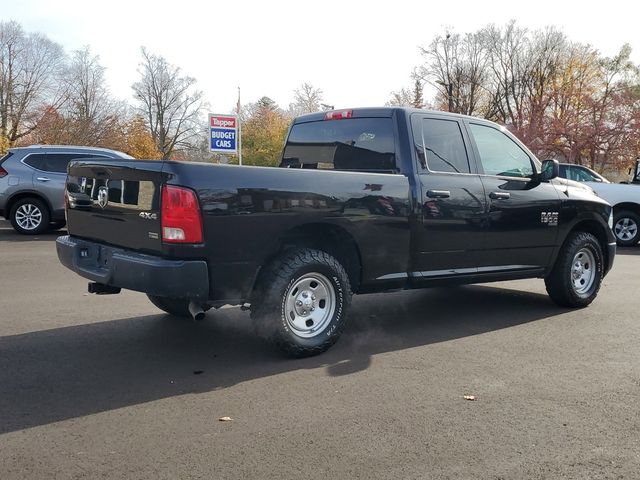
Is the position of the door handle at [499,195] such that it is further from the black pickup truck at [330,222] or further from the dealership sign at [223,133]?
the dealership sign at [223,133]

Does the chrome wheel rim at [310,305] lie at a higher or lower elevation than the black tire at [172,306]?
higher

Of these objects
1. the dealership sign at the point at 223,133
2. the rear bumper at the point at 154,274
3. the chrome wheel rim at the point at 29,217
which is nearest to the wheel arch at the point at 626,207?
the dealership sign at the point at 223,133

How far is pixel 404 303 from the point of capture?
6.75 meters

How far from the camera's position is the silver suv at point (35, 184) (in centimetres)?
1211

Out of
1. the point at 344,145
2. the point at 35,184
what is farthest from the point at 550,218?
the point at 35,184

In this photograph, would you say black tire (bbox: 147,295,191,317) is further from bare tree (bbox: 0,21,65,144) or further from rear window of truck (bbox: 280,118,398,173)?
bare tree (bbox: 0,21,65,144)

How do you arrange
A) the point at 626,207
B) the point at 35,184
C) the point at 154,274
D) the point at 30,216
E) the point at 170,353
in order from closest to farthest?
the point at 154,274 → the point at 170,353 → the point at 35,184 → the point at 30,216 → the point at 626,207

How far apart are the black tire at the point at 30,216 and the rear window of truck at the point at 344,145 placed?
8225 millimetres

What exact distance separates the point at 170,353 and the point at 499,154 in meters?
3.68

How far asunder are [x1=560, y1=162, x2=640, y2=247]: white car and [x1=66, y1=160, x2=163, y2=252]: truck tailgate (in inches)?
448

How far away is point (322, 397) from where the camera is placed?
12.2ft

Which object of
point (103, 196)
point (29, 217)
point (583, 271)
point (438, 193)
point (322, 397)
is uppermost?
point (438, 193)

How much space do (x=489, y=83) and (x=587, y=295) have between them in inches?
1741

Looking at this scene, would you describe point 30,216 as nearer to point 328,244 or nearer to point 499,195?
point 328,244
